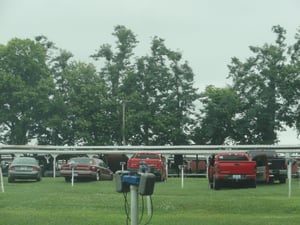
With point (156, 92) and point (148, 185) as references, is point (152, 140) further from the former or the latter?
point (148, 185)

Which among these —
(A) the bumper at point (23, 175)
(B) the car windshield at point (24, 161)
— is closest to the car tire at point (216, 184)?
(A) the bumper at point (23, 175)

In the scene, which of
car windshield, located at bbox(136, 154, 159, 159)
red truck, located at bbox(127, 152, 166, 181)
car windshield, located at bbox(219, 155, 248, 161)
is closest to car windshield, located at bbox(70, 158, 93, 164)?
red truck, located at bbox(127, 152, 166, 181)

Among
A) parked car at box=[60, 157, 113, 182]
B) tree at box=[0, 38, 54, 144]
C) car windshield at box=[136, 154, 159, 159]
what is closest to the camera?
parked car at box=[60, 157, 113, 182]

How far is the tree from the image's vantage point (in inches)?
2542

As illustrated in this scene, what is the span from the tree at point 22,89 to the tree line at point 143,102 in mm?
97

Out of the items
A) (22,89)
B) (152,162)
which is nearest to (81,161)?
(152,162)

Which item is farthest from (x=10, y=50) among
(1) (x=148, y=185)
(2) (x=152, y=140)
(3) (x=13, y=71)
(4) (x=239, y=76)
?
(1) (x=148, y=185)

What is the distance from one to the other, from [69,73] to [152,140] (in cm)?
1095

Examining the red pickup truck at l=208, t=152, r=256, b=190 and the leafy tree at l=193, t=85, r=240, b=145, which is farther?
the leafy tree at l=193, t=85, r=240, b=145

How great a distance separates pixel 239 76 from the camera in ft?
225

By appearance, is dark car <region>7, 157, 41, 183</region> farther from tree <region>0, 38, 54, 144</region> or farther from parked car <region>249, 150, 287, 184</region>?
tree <region>0, 38, 54, 144</region>

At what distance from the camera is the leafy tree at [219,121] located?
2586 inches

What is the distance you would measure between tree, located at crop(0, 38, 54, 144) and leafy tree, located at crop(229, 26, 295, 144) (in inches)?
763

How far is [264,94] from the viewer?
215ft
